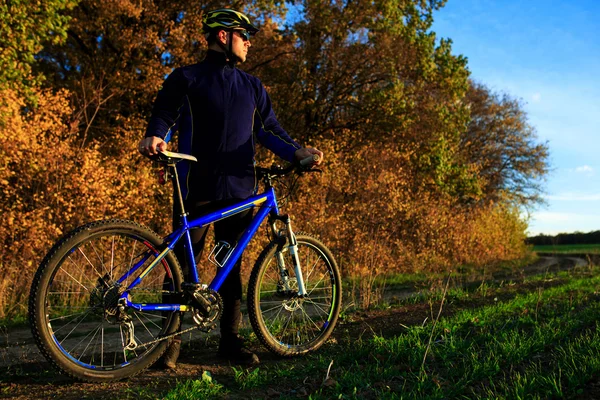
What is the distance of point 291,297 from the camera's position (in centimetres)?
404

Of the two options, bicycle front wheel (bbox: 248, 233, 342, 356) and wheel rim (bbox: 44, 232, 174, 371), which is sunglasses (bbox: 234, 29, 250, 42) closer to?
bicycle front wheel (bbox: 248, 233, 342, 356)

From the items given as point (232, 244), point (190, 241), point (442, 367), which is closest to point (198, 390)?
point (190, 241)

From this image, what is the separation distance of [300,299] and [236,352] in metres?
0.67

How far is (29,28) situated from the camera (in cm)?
1010

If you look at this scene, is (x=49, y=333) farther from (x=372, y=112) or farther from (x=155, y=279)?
(x=372, y=112)

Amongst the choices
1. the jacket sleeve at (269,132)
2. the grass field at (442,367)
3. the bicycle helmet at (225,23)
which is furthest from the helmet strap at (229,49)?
Answer: the grass field at (442,367)

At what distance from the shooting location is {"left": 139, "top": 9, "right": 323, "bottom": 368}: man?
146 inches

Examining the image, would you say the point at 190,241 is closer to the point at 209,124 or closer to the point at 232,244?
the point at 232,244

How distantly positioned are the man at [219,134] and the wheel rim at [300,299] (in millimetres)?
268

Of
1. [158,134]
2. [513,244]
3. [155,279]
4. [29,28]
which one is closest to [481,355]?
[155,279]

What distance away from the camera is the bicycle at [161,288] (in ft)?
10.1

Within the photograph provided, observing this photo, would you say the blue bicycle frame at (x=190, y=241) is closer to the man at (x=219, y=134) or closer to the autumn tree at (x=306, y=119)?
the man at (x=219, y=134)

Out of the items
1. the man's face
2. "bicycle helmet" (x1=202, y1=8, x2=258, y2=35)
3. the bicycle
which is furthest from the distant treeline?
"bicycle helmet" (x1=202, y1=8, x2=258, y2=35)

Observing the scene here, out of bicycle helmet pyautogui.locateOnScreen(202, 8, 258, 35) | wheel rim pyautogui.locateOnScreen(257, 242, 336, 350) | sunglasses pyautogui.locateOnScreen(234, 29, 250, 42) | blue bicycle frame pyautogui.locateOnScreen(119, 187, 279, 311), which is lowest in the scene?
wheel rim pyautogui.locateOnScreen(257, 242, 336, 350)
